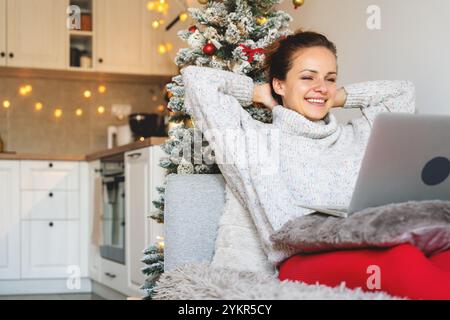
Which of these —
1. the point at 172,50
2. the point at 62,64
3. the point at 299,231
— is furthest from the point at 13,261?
the point at 299,231

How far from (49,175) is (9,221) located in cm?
39

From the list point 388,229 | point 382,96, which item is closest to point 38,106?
point 382,96

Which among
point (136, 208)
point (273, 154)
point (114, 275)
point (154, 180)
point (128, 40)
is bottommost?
point (114, 275)

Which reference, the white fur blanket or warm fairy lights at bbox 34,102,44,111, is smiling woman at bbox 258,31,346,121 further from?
warm fairy lights at bbox 34,102,44,111

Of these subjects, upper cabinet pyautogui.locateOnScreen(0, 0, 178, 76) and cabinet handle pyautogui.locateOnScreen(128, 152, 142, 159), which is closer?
cabinet handle pyautogui.locateOnScreen(128, 152, 142, 159)

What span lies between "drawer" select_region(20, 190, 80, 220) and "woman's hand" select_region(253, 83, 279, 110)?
2.86 meters

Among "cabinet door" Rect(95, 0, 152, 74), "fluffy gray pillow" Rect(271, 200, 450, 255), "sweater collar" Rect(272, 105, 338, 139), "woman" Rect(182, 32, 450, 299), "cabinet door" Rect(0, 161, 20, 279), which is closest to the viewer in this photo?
"fluffy gray pillow" Rect(271, 200, 450, 255)

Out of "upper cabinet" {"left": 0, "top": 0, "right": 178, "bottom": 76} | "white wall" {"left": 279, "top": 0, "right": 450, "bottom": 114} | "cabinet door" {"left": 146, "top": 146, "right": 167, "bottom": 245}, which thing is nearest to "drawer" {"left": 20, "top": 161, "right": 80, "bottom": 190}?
"upper cabinet" {"left": 0, "top": 0, "right": 178, "bottom": 76}

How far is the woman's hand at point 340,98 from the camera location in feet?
6.59

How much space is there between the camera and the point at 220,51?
2.31m

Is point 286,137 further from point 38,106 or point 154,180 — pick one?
point 38,106

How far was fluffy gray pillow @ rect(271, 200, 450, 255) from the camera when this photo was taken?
1.20m

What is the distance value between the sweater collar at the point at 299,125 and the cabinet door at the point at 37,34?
131 inches
